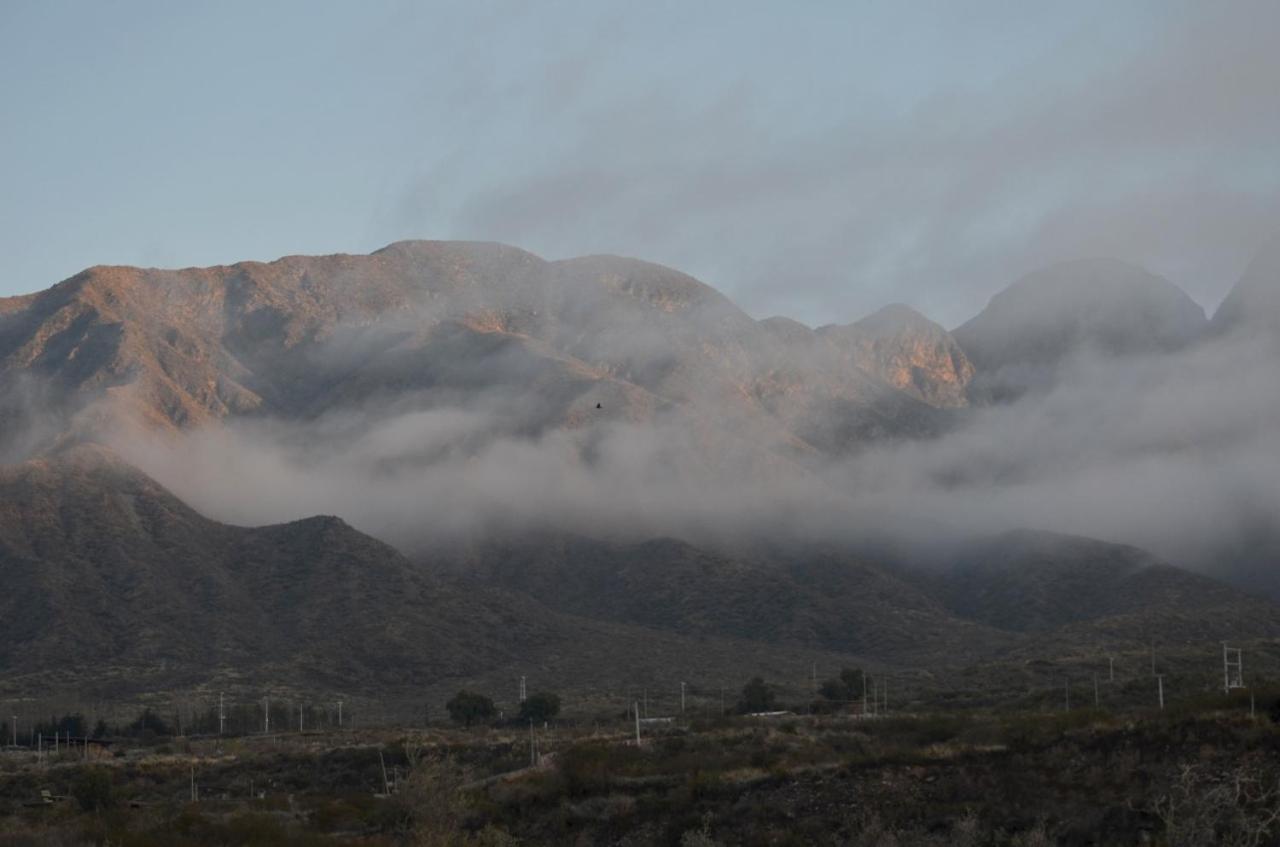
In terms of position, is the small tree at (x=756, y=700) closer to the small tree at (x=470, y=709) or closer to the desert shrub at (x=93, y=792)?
the small tree at (x=470, y=709)

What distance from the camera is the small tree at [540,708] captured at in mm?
95494

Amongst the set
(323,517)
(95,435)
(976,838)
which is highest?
(95,435)

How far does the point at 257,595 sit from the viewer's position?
15512cm

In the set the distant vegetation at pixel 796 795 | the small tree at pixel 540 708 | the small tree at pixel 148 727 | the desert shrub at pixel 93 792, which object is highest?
the distant vegetation at pixel 796 795

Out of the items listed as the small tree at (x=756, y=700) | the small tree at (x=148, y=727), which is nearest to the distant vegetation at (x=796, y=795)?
the small tree at (x=756, y=700)

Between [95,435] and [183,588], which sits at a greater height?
[95,435]

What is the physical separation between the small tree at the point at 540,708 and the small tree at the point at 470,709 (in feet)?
8.30

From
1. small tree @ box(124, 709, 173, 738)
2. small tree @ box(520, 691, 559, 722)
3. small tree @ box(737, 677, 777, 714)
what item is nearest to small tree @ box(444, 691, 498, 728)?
small tree @ box(520, 691, 559, 722)

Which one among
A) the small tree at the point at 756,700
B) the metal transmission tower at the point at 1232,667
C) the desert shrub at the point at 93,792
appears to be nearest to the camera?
the desert shrub at the point at 93,792

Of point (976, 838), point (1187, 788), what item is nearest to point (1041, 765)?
point (976, 838)

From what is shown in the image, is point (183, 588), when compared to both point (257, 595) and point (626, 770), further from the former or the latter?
point (626, 770)

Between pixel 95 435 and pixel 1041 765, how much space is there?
163 meters

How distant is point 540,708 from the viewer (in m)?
96.1

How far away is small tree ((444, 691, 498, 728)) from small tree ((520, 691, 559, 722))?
2.53 m
